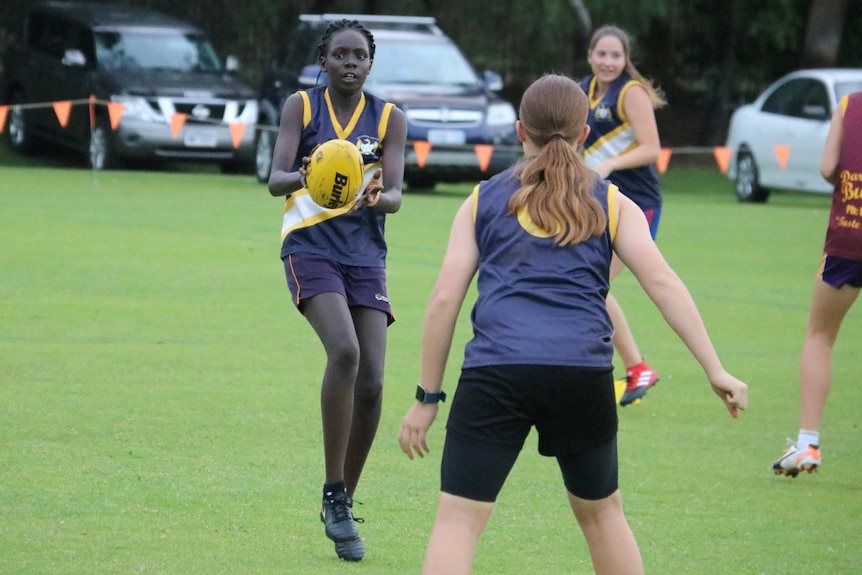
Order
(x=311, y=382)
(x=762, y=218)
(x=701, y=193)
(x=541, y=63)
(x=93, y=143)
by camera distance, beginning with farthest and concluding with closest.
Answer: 1. (x=541, y=63)
2. (x=701, y=193)
3. (x=93, y=143)
4. (x=762, y=218)
5. (x=311, y=382)

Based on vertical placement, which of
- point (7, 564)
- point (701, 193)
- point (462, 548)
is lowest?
point (701, 193)

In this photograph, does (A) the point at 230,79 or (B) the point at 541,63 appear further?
(B) the point at 541,63

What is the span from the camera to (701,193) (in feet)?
80.4

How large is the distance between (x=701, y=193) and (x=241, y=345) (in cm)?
1539

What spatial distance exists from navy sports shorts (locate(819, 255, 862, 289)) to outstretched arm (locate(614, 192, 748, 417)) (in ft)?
9.25

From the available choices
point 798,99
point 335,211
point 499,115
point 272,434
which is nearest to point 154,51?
point 499,115

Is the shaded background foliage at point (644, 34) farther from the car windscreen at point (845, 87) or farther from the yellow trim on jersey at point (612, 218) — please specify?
the yellow trim on jersey at point (612, 218)

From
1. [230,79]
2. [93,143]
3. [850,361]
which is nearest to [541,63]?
[230,79]

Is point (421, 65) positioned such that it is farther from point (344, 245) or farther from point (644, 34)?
point (344, 245)

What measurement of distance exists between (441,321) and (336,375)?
57.9 inches

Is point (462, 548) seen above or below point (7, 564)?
above

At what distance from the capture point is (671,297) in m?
4.51

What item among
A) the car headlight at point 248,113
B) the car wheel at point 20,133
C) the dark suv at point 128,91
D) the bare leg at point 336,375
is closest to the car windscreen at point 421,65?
the car headlight at point 248,113

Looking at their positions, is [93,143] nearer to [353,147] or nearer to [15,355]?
[15,355]
